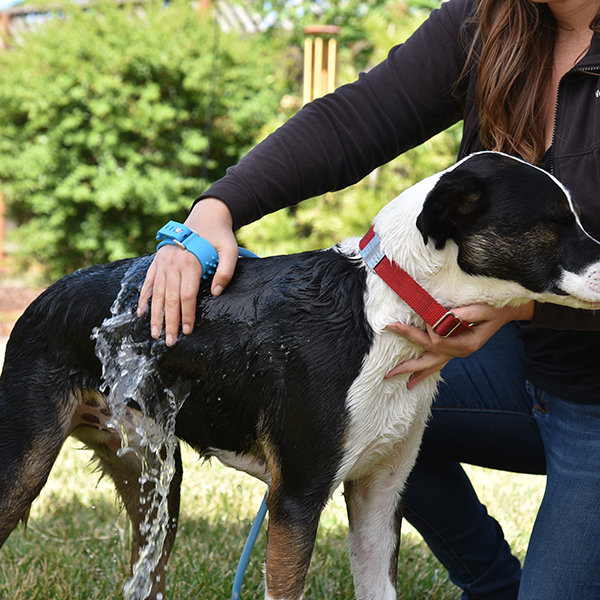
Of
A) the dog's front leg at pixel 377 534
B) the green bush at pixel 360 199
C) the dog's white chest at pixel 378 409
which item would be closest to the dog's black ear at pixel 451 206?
the dog's white chest at pixel 378 409

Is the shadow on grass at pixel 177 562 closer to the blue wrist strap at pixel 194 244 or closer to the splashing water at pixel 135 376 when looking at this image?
the splashing water at pixel 135 376

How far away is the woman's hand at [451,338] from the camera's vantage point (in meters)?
2.08

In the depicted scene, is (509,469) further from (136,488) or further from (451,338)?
(136,488)

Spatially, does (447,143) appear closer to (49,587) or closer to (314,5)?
(314,5)

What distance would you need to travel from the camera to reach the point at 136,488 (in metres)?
2.78

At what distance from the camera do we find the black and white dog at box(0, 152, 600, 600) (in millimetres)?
2006

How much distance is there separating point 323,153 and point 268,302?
646 millimetres

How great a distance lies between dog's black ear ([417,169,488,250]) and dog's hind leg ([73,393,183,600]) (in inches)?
49.2

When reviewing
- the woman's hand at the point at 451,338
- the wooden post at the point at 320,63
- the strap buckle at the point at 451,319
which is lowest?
the wooden post at the point at 320,63

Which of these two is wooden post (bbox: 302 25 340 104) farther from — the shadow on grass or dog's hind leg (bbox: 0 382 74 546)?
dog's hind leg (bbox: 0 382 74 546)

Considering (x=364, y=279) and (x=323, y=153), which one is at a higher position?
(x=323, y=153)

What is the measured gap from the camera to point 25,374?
234 cm

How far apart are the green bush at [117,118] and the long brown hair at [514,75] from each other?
26.7 ft

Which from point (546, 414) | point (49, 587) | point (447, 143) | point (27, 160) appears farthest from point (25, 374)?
point (27, 160)
